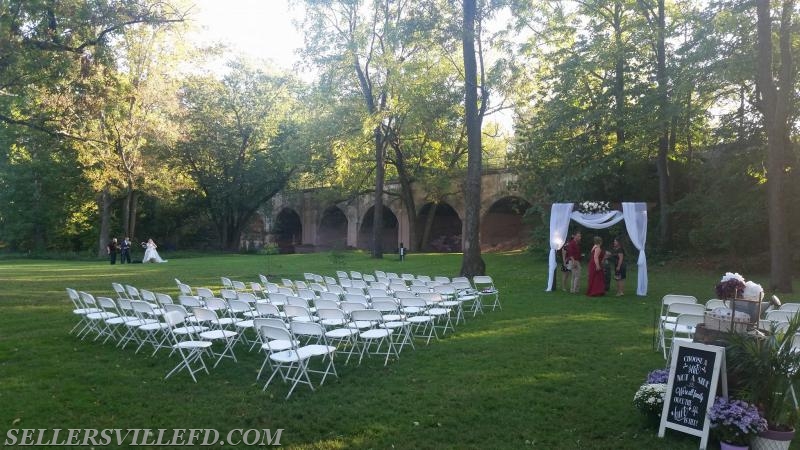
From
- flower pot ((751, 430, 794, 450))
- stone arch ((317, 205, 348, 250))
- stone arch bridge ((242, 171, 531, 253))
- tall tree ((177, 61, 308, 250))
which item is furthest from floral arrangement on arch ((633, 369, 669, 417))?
stone arch ((317, 205, 348, 250))

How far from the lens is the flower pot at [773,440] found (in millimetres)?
3803

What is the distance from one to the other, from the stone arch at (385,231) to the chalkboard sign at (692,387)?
33891 mm

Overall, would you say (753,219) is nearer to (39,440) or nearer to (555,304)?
(555,304)

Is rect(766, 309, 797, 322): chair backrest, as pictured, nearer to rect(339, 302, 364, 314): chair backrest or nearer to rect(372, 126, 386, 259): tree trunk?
rect(339, 302, 364, 314): chair backrest

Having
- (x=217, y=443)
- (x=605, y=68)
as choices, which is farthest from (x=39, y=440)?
(x=605, y=68)

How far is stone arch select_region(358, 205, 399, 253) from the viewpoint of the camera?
38.9 metres

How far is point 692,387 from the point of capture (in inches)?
166

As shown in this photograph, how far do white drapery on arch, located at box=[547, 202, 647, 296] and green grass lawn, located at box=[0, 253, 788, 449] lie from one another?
4.28 m

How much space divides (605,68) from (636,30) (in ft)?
5.57

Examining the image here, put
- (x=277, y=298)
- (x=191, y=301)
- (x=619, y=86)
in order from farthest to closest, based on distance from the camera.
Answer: (x=619, y=86) → (x=277, y=298) → (x=191, y=301)

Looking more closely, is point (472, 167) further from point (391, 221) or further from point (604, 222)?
point (391, 221)

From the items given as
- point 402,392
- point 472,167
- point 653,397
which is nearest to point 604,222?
point 472,167

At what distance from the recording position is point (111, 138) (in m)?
21.6

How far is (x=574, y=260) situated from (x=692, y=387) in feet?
30.2
